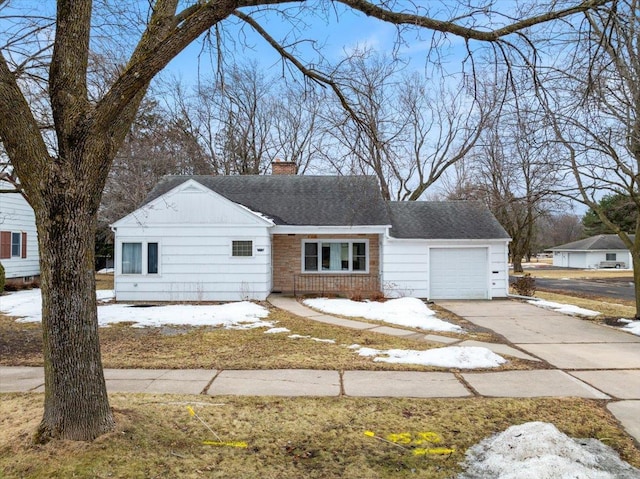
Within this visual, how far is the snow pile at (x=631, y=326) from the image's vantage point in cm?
1002

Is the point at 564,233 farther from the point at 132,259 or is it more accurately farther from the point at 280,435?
the point at 280,435

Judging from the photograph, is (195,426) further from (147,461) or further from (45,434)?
(45,434)

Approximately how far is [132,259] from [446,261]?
A: 430 inches

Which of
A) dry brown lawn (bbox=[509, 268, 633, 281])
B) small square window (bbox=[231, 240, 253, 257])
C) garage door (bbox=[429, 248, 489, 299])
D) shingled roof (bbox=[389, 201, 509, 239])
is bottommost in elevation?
dry brown lawn (bbox=[509, 268, 633, 281])

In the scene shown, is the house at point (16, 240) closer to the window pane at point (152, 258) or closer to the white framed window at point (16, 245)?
the white framed window at point (16, 245)

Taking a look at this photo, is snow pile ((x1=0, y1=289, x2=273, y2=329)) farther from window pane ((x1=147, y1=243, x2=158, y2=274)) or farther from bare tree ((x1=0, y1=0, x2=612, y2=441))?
bare tree ((x1=0, y1=0, x2=612, y2=441))

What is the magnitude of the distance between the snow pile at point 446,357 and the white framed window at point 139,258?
975cm

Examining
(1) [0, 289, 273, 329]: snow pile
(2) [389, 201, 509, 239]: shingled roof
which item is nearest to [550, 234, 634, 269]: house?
(2) [389, 201, 509, 239]: shingled roof

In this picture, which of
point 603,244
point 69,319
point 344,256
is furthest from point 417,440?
point 603,244

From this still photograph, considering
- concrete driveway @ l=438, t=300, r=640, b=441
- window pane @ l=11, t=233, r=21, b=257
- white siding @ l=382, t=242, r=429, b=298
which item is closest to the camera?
concrete driveway @ l=438, t=300, r=640, b=441

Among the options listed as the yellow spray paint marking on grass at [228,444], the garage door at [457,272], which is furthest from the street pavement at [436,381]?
the garage door at [457,272]

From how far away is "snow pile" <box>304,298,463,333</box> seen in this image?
→ 35.2ft

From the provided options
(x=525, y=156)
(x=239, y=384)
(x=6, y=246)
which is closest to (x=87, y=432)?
(x=239, y=384)

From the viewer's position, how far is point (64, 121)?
3.62 meters
